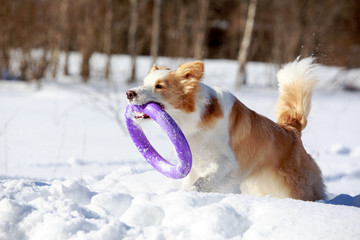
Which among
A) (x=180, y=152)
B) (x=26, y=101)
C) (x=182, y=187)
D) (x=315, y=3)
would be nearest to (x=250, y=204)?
(x=180, y=152)

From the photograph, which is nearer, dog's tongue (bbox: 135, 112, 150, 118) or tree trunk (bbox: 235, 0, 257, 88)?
dog's tongue (bbox: 135, 112, 150, 118)

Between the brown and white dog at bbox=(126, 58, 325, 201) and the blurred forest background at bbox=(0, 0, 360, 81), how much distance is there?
0.96 m

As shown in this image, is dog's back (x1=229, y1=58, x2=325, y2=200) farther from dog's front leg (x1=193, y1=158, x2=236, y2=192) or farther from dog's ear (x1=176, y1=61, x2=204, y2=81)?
dog's ear (x1=176, y1=61, x2=204, y2=81)

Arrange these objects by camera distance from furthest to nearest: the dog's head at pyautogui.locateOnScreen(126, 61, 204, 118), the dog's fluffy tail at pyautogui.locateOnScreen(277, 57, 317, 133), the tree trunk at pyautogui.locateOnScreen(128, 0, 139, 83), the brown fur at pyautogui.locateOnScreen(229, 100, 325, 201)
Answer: the tree trunk at pyautogui.locateOnScreen(128, 0, 139, 83) → the dog's fluffy tail at pyautogui.locateOnScreen(277, 57, 317, 133) → the brown fur at pyautogui.locateOnScreen(229, 100, 325, 201) → the dog's head at pyautogui.locateOnScreen(126, 61, 204, 118)

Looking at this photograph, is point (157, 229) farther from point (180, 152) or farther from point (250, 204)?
point (180, 152)

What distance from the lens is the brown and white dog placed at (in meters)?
2.80

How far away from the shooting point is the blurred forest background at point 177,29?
9.74 metres

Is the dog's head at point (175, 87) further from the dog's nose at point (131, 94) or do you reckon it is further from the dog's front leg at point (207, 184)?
the dog's front leg at point (207, 184)

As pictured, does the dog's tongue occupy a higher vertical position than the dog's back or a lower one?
higher

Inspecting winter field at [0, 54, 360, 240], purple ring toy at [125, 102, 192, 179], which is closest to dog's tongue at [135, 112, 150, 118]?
purple ring toy at [125, 102, 192, 179]

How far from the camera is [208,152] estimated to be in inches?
111

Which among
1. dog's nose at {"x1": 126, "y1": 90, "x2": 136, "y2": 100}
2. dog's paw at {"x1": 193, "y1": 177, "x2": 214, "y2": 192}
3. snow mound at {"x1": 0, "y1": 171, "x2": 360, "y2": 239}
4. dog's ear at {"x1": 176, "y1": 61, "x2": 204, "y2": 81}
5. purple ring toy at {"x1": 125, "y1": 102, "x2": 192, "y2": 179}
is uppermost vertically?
dog's ear at {"x1": 176, "y1": 61, "x2": 204, "y2": 81}

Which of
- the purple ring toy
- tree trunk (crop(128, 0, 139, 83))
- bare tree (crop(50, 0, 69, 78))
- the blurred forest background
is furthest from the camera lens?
tree trunk (crop(128, 0, 139, 83))

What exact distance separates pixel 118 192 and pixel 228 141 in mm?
983
